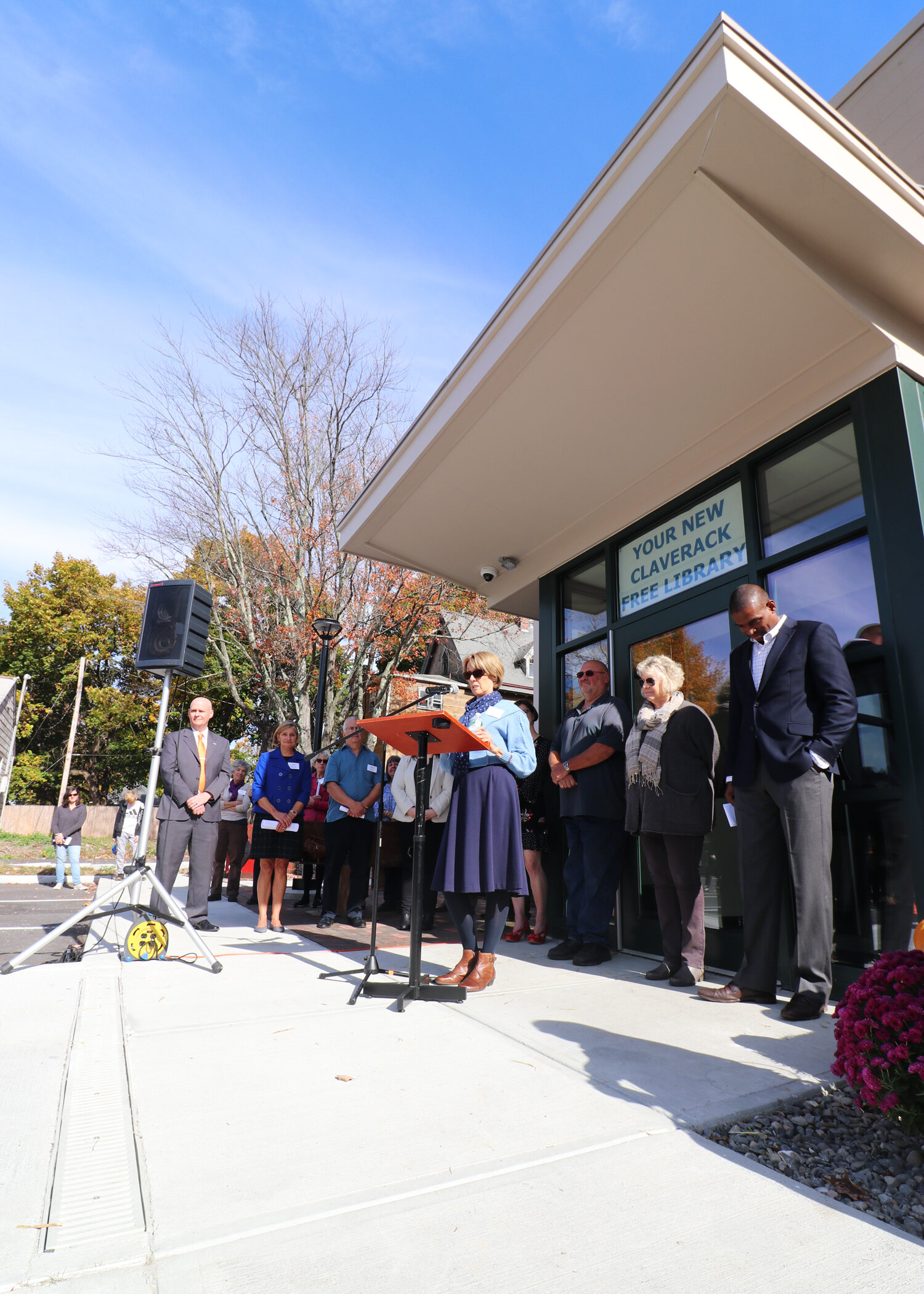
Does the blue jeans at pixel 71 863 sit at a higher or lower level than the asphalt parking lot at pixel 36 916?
higher

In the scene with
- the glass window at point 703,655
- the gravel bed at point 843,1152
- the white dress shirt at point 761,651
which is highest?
the glass window at point 703,655

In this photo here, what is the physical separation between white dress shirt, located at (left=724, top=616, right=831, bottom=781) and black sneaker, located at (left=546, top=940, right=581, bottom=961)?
5.81ft

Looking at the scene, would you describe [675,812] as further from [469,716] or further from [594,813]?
[469,716]

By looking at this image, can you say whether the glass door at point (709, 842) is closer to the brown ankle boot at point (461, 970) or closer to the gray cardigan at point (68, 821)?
the brown ankle boot at point (461, 970)

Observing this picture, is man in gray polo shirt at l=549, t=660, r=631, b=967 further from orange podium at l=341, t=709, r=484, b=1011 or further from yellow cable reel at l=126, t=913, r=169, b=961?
yellow cable reel at l=126, t=913, r=169, b=961

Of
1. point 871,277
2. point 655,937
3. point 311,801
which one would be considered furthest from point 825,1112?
point 311,801

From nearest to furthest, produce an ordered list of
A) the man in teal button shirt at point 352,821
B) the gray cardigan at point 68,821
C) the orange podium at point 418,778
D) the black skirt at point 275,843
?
the orange podium at point 418,778, the black skirt at point 275,843, the man in teal button shirt at point 352,821, the gray cardigan at point 68,821

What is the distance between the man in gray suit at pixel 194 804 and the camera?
207 inches

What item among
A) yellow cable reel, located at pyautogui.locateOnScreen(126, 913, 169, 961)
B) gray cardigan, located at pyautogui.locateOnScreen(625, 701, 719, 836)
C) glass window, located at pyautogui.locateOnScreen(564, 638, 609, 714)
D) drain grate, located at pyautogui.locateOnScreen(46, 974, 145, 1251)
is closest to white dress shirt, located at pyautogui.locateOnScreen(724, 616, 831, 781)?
gray cardigan, located at pyautogui.locateOnScreen(625, 701, 719, 836)

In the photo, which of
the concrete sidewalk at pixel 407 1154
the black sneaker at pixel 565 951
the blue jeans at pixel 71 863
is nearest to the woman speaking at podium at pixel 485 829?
the concrete sidewalk at pixel 407 1154

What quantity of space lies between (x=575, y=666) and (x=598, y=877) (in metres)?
2.19

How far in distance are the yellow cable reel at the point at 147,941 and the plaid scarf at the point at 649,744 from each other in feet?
9.97

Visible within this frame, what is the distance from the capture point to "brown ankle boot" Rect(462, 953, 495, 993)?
361 cm

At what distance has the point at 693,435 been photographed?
488cm
